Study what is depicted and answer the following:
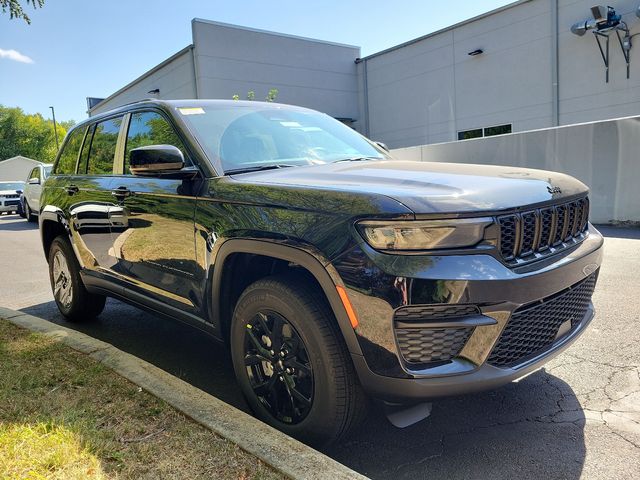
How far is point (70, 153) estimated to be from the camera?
199 inches

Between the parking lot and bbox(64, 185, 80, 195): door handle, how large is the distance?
125 cm

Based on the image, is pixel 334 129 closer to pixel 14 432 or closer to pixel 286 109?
pixel 286 109

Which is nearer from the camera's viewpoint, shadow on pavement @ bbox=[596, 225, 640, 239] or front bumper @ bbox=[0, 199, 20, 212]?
shadow on pavement @ bbox=[596, 225, 640, 239]

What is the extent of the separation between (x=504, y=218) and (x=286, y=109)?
225 centimetres

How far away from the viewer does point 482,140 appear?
1119 cm

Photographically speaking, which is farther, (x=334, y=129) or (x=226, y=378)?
(x=334, y=129)

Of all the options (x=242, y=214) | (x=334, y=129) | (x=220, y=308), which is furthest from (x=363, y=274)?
(x=334, y=129)

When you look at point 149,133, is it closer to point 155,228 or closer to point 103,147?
point 155,228

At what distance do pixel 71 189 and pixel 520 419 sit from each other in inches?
152

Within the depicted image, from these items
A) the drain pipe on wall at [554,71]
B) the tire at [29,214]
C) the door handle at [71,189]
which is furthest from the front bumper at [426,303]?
the tire at [29,214]

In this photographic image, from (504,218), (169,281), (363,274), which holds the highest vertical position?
(504,218)

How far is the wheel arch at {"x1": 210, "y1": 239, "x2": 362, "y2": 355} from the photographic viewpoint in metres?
2.23

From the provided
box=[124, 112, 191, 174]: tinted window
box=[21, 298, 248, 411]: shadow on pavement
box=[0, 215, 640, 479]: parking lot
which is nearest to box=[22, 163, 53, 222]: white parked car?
box=[21, 298, 248, 411]: shadow on pavement

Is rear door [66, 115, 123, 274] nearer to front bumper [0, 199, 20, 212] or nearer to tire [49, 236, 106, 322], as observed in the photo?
tire [49, 236, 106, 322]
